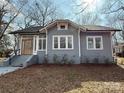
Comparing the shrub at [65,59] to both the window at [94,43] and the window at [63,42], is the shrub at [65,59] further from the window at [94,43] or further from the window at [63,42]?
the window at [94,43]

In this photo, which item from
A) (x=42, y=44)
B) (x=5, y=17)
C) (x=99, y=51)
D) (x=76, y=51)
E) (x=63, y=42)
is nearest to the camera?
(x=76, y=51)

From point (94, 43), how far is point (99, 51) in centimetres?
100

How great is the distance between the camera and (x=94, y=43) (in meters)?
19.0

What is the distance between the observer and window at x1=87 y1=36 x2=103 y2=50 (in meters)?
18.9

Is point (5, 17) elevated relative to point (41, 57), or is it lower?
elevated

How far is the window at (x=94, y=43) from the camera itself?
1894 centimetres

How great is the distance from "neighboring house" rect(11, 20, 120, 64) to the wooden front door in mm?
1286

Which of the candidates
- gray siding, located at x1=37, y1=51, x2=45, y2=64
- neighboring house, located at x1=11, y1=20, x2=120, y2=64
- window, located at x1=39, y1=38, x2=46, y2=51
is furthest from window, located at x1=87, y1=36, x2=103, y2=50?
gray siding, located at x1=37, y1=51, x2=45, y2=64

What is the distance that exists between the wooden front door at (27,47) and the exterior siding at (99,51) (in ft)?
19.4

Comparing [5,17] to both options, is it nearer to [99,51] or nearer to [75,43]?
[75,43]

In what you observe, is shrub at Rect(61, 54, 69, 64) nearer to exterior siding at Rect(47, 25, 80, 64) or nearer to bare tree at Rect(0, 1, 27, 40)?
exterior siding at Rect(47, 25, 80, 64)

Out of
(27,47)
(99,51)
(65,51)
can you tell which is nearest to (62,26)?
(65,51)

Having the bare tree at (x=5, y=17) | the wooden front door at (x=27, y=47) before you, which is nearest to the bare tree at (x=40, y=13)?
the bare tree at (x=5, y=17)

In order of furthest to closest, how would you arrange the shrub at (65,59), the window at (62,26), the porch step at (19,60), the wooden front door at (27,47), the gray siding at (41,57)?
the wooden front door at (27,47), the gray siding at (41,57), the window at (62,26), the shrub at (65,59), the porch step at (19,60)
